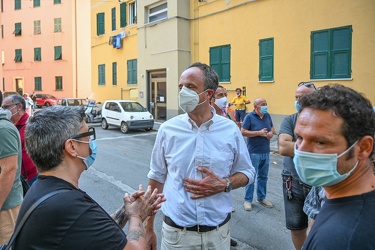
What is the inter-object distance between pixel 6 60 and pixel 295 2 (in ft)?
132

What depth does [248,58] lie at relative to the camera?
13945 mm

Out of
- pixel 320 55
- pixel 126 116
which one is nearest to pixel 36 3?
pixel 126 116

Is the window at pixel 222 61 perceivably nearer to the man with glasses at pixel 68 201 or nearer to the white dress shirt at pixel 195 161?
the white dress shirt at pixel 195 161

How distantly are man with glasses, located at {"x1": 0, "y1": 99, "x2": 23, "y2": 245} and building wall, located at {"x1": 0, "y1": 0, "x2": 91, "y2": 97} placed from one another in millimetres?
35009

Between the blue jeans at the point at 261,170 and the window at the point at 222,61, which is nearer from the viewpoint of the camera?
the blue jeans at the point at 261,170

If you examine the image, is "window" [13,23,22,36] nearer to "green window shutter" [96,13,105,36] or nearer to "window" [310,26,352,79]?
"green window shutter" [96,13,105,36]

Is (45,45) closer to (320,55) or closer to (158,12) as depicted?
(158,12)

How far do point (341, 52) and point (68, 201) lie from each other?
11.5 meters

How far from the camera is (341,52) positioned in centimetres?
1093

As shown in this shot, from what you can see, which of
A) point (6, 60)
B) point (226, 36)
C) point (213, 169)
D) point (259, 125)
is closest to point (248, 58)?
point (226, 36)

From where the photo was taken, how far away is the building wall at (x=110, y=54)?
2052 cm

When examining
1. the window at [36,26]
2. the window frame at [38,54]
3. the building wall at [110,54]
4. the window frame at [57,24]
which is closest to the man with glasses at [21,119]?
the building wall at [110,54]

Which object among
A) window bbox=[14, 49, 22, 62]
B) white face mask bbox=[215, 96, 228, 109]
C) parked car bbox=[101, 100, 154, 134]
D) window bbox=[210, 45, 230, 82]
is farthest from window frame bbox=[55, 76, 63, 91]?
white face mask bbox=[215, 96, 228, 109]

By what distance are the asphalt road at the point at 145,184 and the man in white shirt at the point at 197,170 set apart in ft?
6.05
